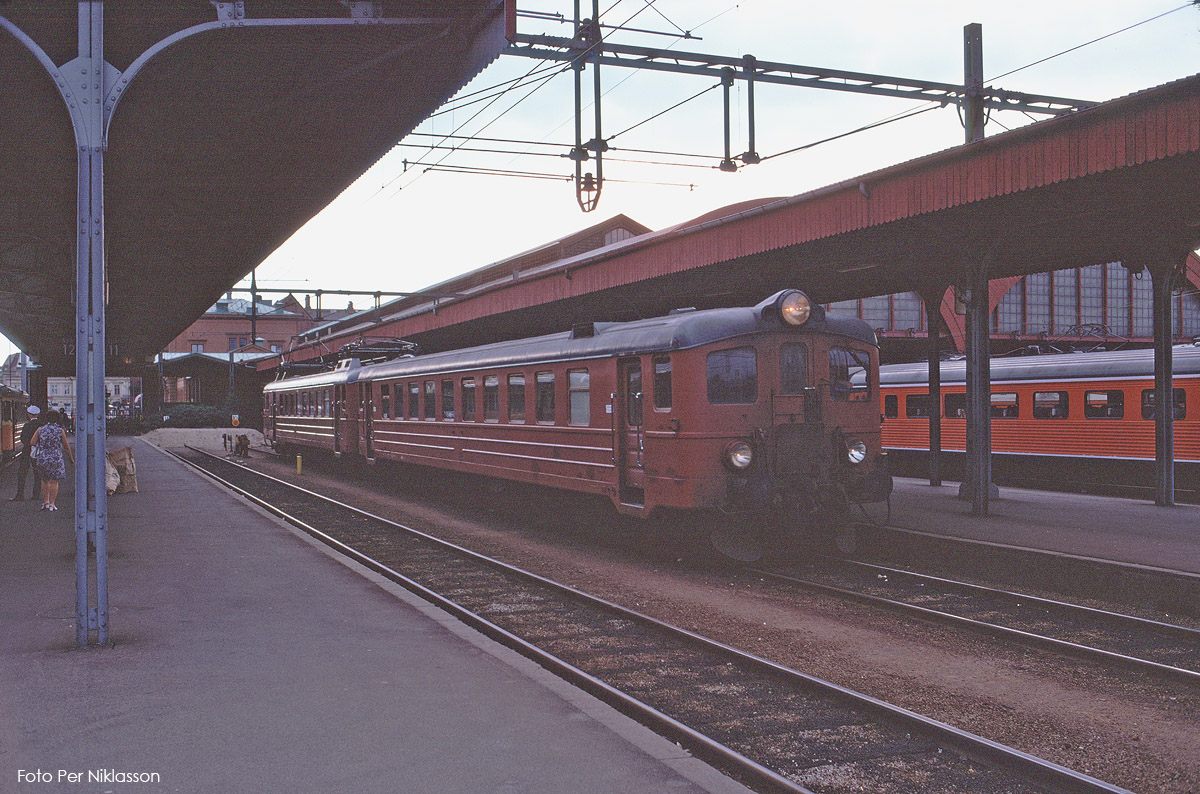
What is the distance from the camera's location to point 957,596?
9.77m

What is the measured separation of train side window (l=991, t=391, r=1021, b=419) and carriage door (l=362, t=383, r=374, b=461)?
43.9ft

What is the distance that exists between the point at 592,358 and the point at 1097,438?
11.3 metres

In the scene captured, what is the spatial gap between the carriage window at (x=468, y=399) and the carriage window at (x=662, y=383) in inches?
228

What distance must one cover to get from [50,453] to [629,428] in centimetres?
986

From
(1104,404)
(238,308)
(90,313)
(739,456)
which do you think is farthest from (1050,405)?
(238,308)

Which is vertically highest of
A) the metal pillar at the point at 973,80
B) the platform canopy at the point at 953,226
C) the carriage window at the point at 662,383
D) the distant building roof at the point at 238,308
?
the distant building roof at the point at 238,308

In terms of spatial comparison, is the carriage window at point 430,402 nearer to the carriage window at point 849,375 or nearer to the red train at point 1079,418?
the carriage window at point 849,375

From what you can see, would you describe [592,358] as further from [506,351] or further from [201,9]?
[201,9]

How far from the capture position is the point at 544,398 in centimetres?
1377

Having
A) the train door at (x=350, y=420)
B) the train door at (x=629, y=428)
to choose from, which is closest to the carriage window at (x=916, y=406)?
the train door at (x=350, y=420)

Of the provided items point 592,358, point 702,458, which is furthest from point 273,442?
point 702,458

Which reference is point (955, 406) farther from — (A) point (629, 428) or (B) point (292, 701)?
(B) point (292, 701)

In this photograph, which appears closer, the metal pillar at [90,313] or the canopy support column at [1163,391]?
the metal pillar at [90,313]

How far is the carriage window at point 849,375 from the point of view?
11445 millimetres
